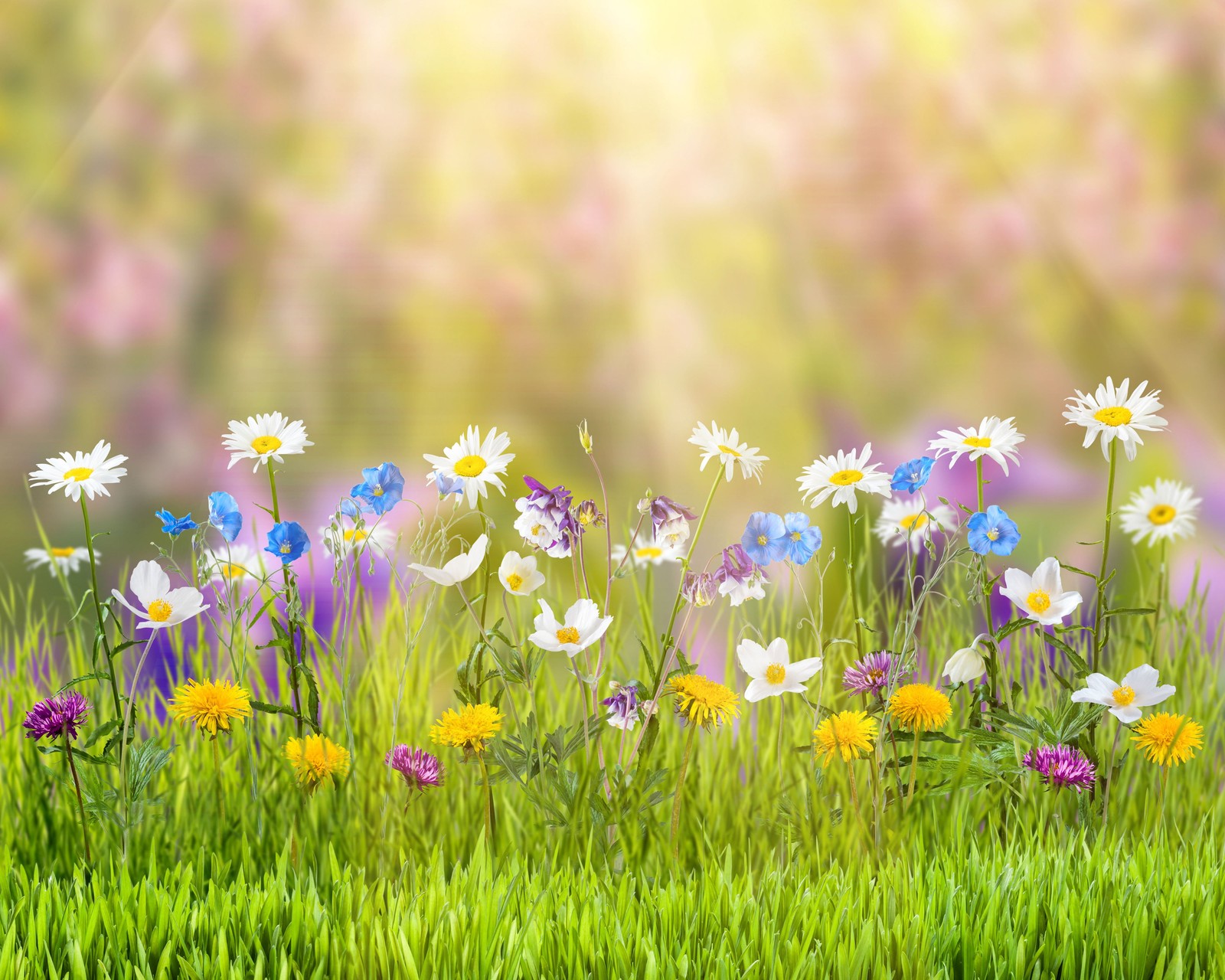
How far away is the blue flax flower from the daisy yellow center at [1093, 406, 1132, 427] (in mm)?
237

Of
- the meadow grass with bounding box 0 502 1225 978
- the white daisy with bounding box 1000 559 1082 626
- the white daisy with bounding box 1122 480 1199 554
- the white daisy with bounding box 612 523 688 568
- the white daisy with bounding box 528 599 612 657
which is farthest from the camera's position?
the white daisy with bounding box 1122 480 1199 554

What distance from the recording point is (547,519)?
5.61 ft

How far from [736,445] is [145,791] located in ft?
3.93

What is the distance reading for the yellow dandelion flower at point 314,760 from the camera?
68.3 inches

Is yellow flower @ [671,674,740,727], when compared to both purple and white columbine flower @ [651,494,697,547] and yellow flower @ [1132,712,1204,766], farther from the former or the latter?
yellow flower @ [1132,712,1204,766]

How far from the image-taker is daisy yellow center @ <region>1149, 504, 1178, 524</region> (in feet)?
6.91

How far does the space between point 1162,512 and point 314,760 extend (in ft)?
5.63

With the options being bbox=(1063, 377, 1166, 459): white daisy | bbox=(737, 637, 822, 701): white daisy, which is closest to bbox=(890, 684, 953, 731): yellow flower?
bbox=(737, 637, 822, 701): white daisy

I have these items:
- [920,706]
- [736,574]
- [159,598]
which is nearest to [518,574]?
[736,574]

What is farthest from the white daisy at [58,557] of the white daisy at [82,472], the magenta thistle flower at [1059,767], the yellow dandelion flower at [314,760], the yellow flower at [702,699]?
the magenta thistle flower at [1059,767]

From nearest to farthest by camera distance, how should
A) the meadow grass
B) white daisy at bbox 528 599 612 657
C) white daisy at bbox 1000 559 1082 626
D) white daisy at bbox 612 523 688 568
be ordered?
the meadow grass
white daisy at bbox 528 599 612 657
white daisy at bbox 1000 559 1082 626
white daisy at bbox 612 523 688 568

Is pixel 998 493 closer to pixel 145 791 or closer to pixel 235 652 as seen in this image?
pixel 235 652

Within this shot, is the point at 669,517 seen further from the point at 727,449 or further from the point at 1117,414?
the point at 1117,414

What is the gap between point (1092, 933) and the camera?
1.43 metres
